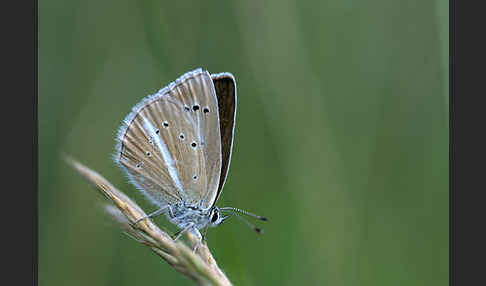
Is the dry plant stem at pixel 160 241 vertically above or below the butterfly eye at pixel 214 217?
above

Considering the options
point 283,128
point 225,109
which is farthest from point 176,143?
point 283,128

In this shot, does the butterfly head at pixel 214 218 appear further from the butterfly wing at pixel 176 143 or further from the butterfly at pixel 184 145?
the butterfly wing at pixel 176 143

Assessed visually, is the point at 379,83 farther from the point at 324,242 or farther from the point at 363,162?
the point at 324,242

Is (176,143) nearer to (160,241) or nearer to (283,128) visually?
(283,128)

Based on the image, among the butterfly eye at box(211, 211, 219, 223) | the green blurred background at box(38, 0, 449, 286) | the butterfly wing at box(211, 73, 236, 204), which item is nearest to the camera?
the butterfly eye at box(211, 211, 219, 223)

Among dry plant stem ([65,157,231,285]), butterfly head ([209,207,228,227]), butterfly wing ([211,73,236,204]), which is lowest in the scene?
butterfly head ([209,207,228,227])

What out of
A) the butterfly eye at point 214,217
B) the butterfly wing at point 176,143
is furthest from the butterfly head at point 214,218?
the butterfly wing at point 176,143

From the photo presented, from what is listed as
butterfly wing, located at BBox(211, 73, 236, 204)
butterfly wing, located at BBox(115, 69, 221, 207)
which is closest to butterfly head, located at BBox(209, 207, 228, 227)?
butterfly wing, located at BBox(115, 69, 221, 207)

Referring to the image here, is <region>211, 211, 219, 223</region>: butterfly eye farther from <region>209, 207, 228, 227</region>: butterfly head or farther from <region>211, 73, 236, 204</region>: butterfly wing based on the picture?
<region>211, 73, 236, 204</region>: butterfly wing
